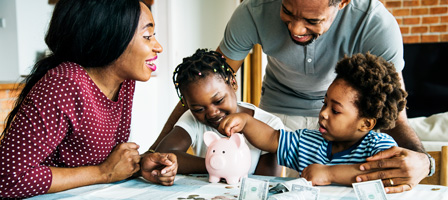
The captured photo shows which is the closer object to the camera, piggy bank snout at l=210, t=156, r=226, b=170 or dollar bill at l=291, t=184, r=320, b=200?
dollar bill at l=291, t=184, r=320, b=200

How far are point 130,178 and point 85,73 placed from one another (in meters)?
0.33

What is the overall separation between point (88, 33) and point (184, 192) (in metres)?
0.51

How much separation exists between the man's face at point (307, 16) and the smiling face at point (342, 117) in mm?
266

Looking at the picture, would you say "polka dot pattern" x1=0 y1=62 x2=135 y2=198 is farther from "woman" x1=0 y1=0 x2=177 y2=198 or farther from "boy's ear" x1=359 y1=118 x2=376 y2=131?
"boy's ear" x1=359 y1=118 x2=376 y2=131

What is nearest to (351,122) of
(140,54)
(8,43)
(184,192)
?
(184,192)

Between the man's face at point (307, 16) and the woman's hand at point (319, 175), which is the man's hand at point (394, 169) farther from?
the man's face at point (307, 16)

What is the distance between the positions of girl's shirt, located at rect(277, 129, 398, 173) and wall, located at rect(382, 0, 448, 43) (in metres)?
3.61

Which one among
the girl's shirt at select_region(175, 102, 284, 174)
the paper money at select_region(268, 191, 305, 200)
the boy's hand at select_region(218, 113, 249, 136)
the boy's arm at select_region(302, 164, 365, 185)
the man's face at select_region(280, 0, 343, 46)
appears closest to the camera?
the paper money at select_region(268, 191, 305, 200)

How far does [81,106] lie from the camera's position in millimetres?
1081

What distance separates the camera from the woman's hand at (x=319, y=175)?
109 centimetres

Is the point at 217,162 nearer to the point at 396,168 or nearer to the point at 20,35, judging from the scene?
the point at 396,168

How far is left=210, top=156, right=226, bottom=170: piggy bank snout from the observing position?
1108 mm

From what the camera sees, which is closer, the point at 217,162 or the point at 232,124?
the point at 217,162

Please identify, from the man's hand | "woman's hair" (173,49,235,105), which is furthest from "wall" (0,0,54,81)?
the man's hand
